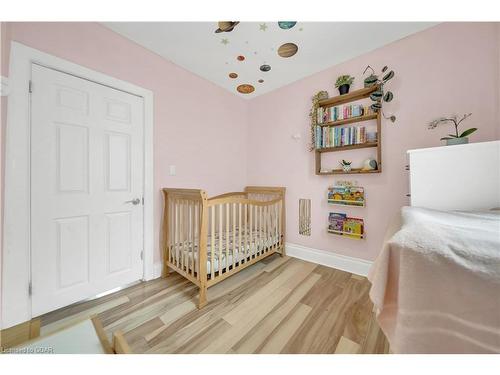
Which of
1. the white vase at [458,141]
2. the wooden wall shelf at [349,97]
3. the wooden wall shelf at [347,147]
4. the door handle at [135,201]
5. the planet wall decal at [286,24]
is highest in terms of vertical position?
the planet wall decal at [286,24]

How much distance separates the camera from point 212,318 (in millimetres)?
1320

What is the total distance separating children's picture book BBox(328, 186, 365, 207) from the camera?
1.90 m

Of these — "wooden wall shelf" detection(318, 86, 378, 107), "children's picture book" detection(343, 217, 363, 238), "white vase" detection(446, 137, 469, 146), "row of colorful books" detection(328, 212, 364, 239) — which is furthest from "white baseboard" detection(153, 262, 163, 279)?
"white vase" detection(446, 137, 469, 146)

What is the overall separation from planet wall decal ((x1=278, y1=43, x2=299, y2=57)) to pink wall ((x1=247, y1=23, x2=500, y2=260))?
0.51 meters

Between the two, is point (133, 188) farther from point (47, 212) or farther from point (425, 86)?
point (425, 86)

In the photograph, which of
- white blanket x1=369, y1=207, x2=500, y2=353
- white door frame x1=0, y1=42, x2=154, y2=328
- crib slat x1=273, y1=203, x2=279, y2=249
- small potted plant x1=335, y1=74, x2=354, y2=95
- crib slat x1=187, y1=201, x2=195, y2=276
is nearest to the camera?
white blanket x1=369, y1=207, x2=500, y2=353

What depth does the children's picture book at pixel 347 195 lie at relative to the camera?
1898 mm

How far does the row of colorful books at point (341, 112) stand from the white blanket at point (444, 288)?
163cm

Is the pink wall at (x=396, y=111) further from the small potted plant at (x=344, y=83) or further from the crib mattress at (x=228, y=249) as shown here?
the crib mattress at (x=228, y=249)

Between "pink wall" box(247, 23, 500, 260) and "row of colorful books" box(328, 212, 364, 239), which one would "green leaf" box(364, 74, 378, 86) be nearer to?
"pink wall" box(247, 23, 500, 260)

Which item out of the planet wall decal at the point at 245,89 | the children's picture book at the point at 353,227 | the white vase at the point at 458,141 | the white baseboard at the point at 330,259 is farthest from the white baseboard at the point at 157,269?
the white vase at the point at 458,141

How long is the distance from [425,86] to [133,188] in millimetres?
2821

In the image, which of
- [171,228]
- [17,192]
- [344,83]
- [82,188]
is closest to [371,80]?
[344,83]
